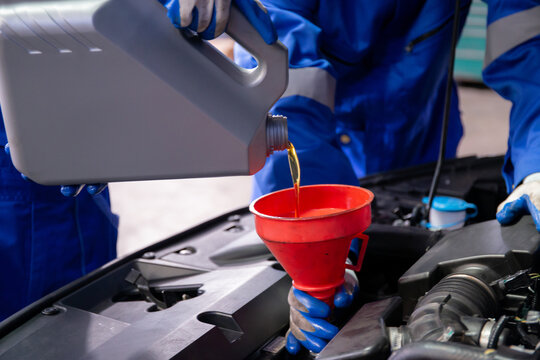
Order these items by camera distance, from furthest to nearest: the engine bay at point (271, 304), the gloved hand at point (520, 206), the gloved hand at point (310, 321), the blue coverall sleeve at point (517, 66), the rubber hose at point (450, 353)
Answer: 1. the blue coverall sleeve at point (517, 66)
2. the gloved hand at point (520, 206)
3. the gloved hand at point (310, 321)
4. the engine bay at point (271, 304)
5. the rubber hose at point (450, 353)

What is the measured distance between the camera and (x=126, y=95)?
618 millimetres

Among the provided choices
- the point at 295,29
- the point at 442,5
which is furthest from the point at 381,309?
the point at 442,5

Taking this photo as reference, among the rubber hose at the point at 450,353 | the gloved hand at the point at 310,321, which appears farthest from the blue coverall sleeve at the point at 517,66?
the rubber hose at the point at 450,353

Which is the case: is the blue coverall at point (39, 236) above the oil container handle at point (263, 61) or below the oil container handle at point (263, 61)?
below

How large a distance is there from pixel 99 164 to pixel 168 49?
0.53ft

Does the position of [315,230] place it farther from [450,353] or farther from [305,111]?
[305,111]

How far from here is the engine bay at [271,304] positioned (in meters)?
0.59

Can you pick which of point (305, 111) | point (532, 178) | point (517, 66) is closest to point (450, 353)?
point (532, 178)

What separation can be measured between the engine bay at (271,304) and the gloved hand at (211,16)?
370 mm

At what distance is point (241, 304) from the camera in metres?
0.76

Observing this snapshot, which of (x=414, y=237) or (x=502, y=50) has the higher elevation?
(x=502, y=50)

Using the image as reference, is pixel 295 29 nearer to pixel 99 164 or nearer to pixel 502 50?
pixel 502 50

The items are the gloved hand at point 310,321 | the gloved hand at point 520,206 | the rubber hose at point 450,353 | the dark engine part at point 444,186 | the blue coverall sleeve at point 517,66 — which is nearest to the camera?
the rubber hose at point 450,353

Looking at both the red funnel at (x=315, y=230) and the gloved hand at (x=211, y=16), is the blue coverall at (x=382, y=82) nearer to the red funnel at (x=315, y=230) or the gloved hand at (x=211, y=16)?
the red funnel at (x=315, y=230)
